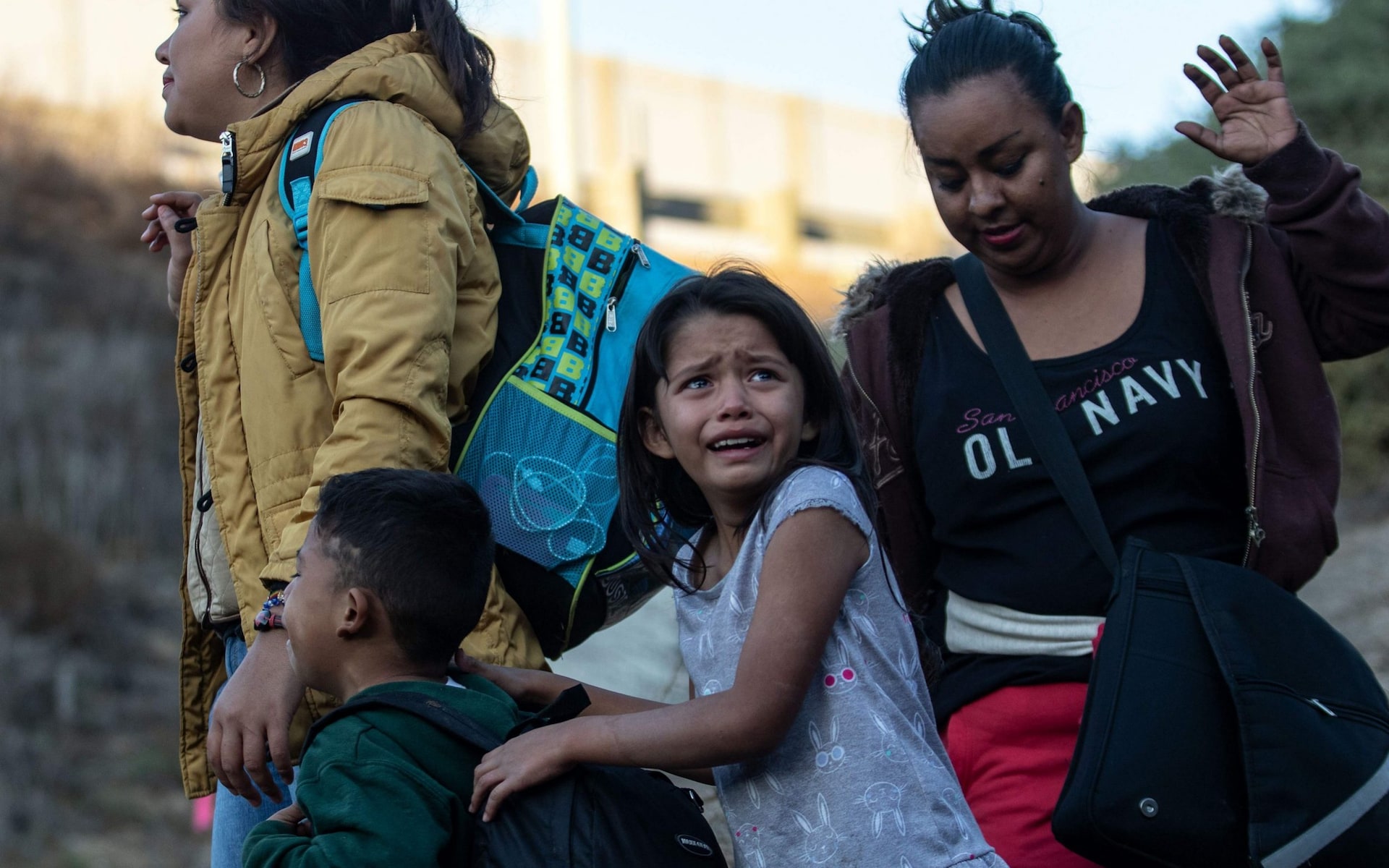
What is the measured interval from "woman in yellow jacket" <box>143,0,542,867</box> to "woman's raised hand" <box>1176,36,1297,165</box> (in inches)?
49.6

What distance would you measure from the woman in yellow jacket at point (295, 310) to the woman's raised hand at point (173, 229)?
53 millimetres

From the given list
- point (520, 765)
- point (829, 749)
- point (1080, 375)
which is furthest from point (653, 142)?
point (520, 765)

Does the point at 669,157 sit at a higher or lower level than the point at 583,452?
higher

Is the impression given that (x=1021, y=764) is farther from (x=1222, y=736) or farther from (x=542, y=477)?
(x=542, y=477)

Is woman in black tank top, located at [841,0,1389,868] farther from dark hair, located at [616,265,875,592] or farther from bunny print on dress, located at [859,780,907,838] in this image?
bunny print on dress, located at [859,780,907,838]

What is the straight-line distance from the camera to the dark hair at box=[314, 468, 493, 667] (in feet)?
6.84

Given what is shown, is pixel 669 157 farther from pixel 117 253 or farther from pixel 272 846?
pixel 272 846

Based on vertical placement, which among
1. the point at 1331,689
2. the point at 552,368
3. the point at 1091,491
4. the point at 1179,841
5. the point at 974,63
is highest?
A: the point at 974,63

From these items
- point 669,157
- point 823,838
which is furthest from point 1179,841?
point 669,157

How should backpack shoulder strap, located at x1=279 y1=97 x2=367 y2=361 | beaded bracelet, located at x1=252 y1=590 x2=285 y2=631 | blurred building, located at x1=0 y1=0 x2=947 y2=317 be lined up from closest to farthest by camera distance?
beaded bracelet, located at x1=252 y1=590 x2=285 y2=631 < backpack shoulder strap, located at x1=279 y1=97 x2=367 y2=361 < blurred building, located at x1=0 y1=0 x2=947 y2=317

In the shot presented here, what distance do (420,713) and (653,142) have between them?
61.4 feet

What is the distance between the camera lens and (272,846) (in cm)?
188

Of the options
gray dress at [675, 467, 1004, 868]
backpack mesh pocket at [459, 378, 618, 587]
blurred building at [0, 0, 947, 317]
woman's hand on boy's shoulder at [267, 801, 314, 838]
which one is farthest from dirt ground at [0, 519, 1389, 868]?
blurred building at [0, 0, 947, 317]

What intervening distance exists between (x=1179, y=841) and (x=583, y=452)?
1.11 m
